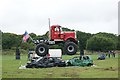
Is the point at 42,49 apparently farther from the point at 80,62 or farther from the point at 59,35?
the point at 80,62

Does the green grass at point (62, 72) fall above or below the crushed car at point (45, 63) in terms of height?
below

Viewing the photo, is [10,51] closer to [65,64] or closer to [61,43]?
[65,64]

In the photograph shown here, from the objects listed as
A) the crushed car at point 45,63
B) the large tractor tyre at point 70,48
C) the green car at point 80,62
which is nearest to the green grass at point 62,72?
the large tractor tyre at point 70,48

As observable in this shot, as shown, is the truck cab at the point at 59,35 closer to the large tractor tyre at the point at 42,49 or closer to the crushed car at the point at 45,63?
the large tractor tyre at the point at 42,49

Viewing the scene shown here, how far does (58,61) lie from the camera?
39562 millimetres

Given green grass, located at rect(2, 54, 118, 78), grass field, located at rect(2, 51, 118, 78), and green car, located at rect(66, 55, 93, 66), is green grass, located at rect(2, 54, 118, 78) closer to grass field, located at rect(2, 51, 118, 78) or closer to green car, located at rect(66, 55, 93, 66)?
grass field, located at rect(2, 51, 118, 78)

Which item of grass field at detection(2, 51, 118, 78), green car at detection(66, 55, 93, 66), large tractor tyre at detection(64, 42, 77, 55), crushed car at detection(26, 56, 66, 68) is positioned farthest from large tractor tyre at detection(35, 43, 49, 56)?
green car at detection(66, 55, 93, 66)

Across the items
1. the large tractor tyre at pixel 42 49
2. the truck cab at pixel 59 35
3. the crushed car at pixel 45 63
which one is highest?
the truck cab at pixel 59 35

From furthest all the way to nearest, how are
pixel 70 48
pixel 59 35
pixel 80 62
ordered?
pixel 80 62 < pixel 59 35 < pixel 70 48

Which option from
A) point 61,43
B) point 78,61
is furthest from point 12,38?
point 61,43

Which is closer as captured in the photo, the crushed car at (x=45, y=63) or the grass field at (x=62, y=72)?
the grass field at (x=62, y=72)

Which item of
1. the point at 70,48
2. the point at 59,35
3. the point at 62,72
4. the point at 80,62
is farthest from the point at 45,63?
the point at 70,48

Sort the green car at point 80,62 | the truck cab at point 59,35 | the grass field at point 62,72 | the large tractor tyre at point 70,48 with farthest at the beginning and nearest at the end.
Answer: the green car at point 80,62 < the truck cab at point 59,35 < the grass field at point 62,72 < the large tractor tyre at point 70,48

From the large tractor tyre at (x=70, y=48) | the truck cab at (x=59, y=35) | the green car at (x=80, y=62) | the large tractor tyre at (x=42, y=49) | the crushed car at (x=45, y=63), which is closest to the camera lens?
the large tractor tyre at (x=70, y=48)
